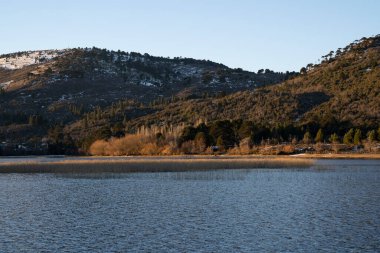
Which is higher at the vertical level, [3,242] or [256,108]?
[256,108]

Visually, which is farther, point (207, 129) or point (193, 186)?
point (207, 129)

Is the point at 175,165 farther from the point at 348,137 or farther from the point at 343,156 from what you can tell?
the point at 348,137

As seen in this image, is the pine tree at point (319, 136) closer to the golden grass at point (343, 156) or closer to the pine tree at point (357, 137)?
the golden grass at point (343, 156)

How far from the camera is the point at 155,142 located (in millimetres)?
170750

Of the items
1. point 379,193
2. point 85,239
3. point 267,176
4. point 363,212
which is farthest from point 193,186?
point 85,239

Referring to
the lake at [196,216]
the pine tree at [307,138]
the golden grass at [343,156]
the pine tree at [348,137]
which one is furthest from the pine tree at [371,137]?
the lake at [196,216]

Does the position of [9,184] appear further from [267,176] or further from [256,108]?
[256,108]

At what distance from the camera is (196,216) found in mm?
44156

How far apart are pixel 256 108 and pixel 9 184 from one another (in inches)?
5235

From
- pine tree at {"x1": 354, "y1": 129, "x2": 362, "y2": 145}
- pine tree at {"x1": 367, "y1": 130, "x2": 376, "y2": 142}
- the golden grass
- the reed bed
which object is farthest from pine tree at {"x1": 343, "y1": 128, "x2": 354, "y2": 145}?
the reed bed

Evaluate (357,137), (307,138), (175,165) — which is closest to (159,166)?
(175,165)

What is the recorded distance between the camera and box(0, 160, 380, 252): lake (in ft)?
112

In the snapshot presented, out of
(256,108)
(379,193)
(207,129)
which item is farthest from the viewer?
(256,108)

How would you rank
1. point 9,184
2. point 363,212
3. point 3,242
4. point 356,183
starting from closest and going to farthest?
1. point 3,242
2. point 363,212
3. point 356,183
4. point 9,184
